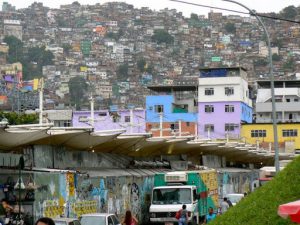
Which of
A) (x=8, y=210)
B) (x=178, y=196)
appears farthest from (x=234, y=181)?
(x=8, y=210)

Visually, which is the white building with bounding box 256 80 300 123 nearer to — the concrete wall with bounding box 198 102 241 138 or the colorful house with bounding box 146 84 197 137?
the concrete wall with bounding box 198 102 241 138

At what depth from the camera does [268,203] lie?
16.1 m

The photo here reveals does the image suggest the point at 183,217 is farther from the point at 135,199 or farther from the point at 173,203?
the point at 135,199

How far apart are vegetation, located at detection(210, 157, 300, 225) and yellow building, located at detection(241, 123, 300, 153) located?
295 feet

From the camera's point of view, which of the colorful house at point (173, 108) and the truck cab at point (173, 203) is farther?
the colorful house at point (173, 108)

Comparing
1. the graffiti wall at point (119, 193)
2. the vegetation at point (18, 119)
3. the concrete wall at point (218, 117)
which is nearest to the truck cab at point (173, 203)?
the graffiti wall at point (119, 193)

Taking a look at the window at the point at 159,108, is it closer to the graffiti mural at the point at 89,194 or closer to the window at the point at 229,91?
the window at the point at 229,91

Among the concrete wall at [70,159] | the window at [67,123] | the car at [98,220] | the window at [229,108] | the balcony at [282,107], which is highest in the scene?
the balcony at [282,107]

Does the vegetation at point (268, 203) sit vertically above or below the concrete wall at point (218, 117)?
below

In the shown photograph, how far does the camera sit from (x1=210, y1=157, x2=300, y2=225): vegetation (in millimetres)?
15606

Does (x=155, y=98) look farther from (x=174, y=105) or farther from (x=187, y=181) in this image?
(x=187, y=181)

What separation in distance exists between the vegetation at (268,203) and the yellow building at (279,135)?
295 feet

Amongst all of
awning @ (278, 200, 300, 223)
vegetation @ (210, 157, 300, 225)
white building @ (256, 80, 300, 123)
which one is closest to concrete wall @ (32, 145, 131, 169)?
vegetation @ (210, 157, 300, 225)

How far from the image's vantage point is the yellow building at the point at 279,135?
107906 mm
